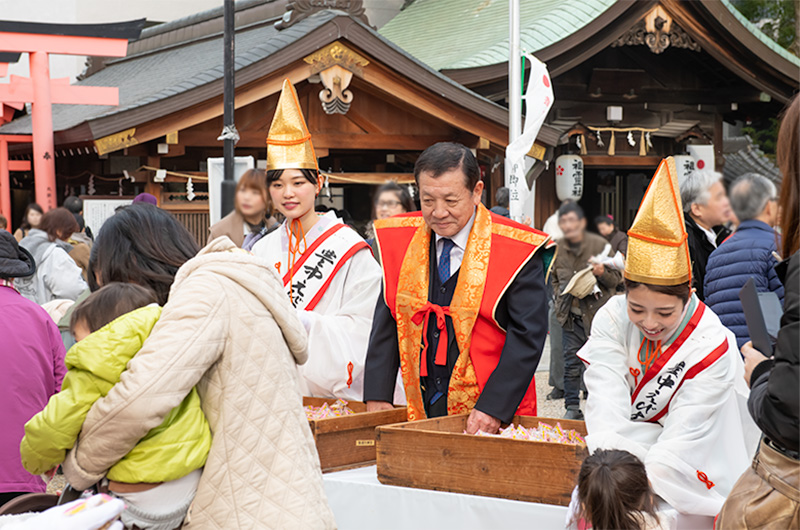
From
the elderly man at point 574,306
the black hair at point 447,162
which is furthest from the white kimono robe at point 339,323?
the elderly man at point 574,306

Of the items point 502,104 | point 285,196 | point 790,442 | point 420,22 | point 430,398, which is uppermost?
point 420,22

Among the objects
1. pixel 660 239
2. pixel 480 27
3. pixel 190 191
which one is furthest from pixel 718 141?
pixel 660 239

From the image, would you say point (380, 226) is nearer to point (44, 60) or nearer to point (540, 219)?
point (44, 60)

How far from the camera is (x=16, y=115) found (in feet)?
47.3

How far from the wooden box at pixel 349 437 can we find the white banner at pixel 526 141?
530 cm

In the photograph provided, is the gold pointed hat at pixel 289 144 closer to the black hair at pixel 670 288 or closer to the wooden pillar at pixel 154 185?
the black hair at pixel 670 288

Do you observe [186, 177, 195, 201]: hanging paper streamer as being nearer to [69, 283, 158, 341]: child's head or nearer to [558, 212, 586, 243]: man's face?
[69, 283, 158, 341]: child's head

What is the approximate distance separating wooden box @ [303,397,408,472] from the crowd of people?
10 cm

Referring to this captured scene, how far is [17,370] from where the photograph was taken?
129 inches

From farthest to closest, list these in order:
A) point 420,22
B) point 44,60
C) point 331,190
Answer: point 420,22
point 331,190
point 44,60

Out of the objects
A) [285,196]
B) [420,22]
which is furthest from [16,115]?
[285,196]

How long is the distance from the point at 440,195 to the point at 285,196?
3.25ft

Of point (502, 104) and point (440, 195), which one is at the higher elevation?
point (502, 104)

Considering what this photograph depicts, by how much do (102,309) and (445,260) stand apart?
5.16 ft
